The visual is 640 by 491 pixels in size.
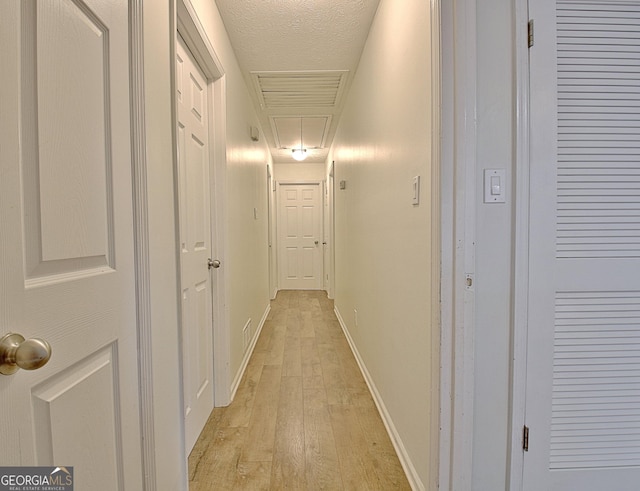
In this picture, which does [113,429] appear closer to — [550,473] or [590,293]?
[550,473]

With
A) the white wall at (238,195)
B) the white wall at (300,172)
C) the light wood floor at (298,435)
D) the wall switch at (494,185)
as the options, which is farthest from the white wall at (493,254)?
the white wall at (300,172)

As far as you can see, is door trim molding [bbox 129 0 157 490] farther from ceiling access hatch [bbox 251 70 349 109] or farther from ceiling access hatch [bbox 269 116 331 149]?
ceiling access hatch [bbox 269 116 331 149]

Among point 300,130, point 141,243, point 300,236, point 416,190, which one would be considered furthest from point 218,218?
point 300,236

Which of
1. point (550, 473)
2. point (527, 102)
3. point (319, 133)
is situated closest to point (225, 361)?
point (550, 473)

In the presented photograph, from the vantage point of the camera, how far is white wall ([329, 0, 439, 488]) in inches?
45.7

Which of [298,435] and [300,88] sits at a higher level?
[300,88]

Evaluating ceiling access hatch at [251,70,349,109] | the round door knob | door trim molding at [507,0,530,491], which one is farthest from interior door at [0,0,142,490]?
ceiling access hatch at [251,70,349,109]

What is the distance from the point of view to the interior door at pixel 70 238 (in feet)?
1.73

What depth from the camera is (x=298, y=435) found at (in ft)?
5.31

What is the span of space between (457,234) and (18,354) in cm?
111

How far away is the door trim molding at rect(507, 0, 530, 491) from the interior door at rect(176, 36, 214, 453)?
133 cm

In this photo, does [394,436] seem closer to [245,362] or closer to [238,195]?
[245,362]

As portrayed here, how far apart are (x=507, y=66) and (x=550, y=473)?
146 centimetres

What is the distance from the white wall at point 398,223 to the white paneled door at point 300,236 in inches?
126
